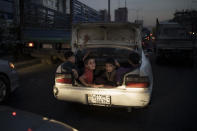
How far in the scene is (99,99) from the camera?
3719 mm

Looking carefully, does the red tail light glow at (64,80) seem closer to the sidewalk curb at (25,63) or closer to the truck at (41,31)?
the sidewalk curb at (25,63)

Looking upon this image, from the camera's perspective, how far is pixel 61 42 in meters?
9.89

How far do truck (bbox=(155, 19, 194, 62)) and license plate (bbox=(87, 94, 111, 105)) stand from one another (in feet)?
27.6

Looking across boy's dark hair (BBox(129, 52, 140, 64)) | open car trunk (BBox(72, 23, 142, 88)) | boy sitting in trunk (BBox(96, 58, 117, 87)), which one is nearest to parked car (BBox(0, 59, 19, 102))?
open car trunk (BBox(72, 23, 142, 88))

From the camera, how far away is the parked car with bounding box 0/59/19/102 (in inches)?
185

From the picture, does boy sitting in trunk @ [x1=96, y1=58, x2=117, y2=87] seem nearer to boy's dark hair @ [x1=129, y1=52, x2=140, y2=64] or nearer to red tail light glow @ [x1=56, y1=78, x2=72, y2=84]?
boy's dark hair @ [x1=129, y1=52, x2=140, y2=64]

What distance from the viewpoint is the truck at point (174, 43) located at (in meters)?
11.2

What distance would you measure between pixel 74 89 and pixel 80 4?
31.7 ft

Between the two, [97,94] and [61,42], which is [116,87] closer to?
[97,94]

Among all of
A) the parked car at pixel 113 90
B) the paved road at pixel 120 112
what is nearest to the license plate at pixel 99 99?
the parked car at pixel 113 90

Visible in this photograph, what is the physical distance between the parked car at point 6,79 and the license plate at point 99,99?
2108mm

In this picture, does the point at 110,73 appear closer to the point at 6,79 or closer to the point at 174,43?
the point at 6,79

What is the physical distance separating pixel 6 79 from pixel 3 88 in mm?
211

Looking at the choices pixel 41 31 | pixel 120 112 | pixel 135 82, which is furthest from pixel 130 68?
pixel 41 31
